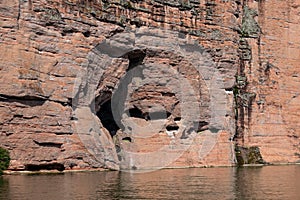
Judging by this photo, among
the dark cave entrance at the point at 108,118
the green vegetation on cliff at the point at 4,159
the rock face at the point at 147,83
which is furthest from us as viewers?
the dark cave entrance at the point at 108,118

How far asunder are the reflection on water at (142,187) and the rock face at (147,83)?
137 inches

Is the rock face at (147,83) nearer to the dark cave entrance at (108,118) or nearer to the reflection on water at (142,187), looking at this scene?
the dark cave entrance at (108,118)

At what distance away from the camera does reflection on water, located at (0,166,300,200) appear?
796 inches

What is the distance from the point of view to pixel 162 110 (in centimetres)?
3834

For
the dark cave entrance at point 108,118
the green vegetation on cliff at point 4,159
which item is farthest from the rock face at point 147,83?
the green vegetation on cliff at point 4,159

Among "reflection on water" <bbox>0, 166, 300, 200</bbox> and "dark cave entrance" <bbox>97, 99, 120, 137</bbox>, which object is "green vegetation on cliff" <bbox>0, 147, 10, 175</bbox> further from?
"dark cave entrance" <bbox>97, 99, 120, 137</bbox>

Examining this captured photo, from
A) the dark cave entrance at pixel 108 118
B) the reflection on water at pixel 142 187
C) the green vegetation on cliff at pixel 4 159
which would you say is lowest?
the reflection on water at pixel 142 187

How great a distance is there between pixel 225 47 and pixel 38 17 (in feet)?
46.5

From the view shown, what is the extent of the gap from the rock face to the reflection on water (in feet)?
11.4

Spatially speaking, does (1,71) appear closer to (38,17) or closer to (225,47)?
(38,17)

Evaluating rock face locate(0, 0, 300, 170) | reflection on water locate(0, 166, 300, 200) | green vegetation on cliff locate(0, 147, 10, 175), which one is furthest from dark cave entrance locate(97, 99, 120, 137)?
green vegetation on cliff locate(0, 147, 10, 175)

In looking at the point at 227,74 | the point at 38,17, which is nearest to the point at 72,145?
the point at 38,17

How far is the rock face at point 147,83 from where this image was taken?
2994 centimetres

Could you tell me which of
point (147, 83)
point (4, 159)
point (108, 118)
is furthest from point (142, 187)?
point (108, 118)
